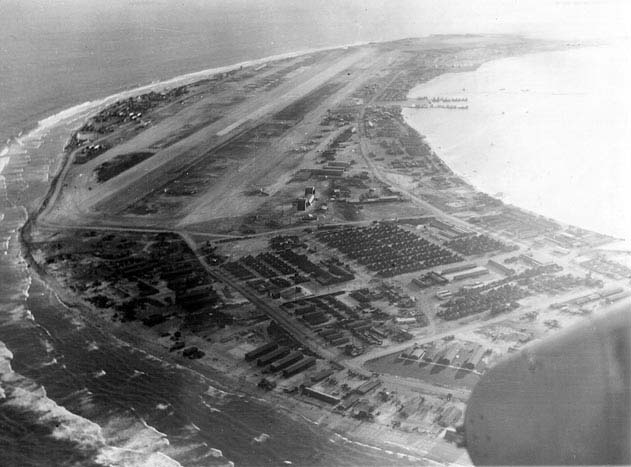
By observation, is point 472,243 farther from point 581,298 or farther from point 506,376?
point 506,376

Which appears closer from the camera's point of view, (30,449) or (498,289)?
(30,449)

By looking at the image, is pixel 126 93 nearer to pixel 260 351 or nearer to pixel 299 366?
pixel 260 351

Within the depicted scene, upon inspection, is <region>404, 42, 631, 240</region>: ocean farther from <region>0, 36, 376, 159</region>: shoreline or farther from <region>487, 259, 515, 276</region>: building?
<region>0, 36, 376, 159</region>: shoreline

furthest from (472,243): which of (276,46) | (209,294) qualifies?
(276,46)

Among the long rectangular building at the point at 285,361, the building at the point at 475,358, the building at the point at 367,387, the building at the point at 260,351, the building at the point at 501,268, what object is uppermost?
the building at the point at 260,351

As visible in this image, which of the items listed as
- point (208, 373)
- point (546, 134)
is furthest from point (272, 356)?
point (546, 134)

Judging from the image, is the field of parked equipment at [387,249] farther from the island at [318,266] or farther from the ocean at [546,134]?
the ocean at [546,134]

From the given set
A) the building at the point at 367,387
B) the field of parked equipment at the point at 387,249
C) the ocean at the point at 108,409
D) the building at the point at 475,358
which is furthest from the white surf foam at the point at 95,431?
the field of parked equipment at the point at 387,249
